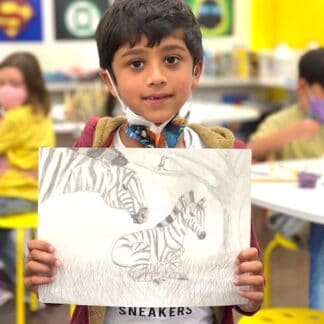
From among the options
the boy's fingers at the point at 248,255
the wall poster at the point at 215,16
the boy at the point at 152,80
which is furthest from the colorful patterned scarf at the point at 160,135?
the wall poster at the point at 215,16

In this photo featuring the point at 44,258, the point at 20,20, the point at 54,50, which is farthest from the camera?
→ the point at 54,50

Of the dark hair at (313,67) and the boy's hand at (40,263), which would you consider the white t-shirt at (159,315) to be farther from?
the dark hair at (313,67)

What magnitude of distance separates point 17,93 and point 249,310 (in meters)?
2.14

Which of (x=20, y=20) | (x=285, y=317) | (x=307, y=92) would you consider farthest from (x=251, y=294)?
(x=20, y=20)

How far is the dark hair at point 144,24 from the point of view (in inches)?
50.4

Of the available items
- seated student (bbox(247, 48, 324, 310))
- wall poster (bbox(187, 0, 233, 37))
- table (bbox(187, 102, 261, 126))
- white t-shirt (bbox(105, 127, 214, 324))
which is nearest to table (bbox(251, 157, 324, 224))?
seated student (bbox(247, 48, 324, 310))

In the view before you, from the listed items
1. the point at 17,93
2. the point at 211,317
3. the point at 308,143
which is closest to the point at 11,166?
the point at 17,93

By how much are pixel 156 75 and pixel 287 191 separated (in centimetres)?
115

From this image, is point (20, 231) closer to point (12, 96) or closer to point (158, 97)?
point (12, 96)

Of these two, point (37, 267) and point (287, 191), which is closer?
point (37, 267)

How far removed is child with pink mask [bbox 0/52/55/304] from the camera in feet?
10.3

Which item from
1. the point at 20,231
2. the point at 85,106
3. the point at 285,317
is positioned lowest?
the point at 20,231

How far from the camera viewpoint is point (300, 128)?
2680mm

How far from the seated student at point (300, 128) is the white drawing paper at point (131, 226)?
1.46 m
